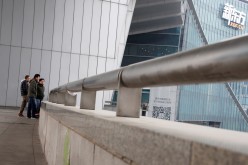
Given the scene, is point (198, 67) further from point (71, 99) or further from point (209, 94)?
point (209, 94)

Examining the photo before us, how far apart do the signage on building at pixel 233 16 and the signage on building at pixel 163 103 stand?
50.9 meters

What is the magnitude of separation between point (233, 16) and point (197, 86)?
20550mm

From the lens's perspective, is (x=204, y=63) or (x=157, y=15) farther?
Result: (x=157, y=15)

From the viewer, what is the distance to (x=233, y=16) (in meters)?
64.4

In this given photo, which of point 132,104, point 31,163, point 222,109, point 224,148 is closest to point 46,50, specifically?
point 31,163

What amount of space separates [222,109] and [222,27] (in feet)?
50.6

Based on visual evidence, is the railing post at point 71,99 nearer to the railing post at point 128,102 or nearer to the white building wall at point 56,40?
the railing post at point 128,102

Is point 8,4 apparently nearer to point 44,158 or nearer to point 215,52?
point 44,158

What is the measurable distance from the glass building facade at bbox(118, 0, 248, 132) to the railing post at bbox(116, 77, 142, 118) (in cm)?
4482

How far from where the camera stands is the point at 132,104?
2.28 m

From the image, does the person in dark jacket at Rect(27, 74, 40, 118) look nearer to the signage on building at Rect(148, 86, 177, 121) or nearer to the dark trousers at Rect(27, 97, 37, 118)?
the dark trousers at Rect(27, 97, 37, 118)

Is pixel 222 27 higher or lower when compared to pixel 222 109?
higher

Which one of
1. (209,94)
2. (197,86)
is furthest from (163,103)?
(209,94)

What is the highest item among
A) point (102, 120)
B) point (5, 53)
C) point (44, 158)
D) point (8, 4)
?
point (8, 4)
